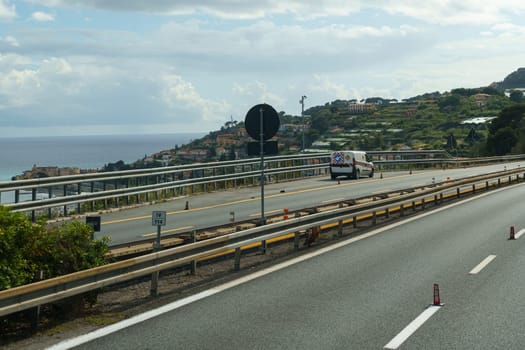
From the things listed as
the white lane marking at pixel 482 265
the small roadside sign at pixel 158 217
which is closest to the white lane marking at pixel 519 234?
the white lane marking at pixel 482 265

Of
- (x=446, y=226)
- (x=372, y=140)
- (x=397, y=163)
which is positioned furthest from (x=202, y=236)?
(x=372, y=140)

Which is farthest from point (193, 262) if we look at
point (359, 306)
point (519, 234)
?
point (519, 234)

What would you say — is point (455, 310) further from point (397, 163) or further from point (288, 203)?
point (397, 163)

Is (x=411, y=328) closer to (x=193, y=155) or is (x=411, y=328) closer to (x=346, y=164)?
(x=346, y=164)

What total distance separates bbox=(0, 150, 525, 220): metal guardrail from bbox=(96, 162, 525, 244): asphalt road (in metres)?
0.66

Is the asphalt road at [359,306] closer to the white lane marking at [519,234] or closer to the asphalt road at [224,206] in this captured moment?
the white lane marking at [519,234]

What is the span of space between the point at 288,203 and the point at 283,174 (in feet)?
45.3

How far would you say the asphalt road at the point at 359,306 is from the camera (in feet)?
24.0

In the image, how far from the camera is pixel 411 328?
25.8 ft

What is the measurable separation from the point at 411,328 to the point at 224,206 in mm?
16572

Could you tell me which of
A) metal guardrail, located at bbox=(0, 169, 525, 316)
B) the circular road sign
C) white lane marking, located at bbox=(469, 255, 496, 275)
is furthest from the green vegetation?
white lane marking, located at bbox=(469, 255, 496, 275)

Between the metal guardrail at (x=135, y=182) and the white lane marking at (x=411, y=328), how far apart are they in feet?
41.1

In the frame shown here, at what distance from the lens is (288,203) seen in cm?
2508

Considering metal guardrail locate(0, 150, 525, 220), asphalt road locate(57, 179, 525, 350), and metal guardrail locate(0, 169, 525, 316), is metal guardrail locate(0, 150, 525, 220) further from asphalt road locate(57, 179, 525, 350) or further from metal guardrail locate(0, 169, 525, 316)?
asphalt road locate(57, 179, 525, 350)
